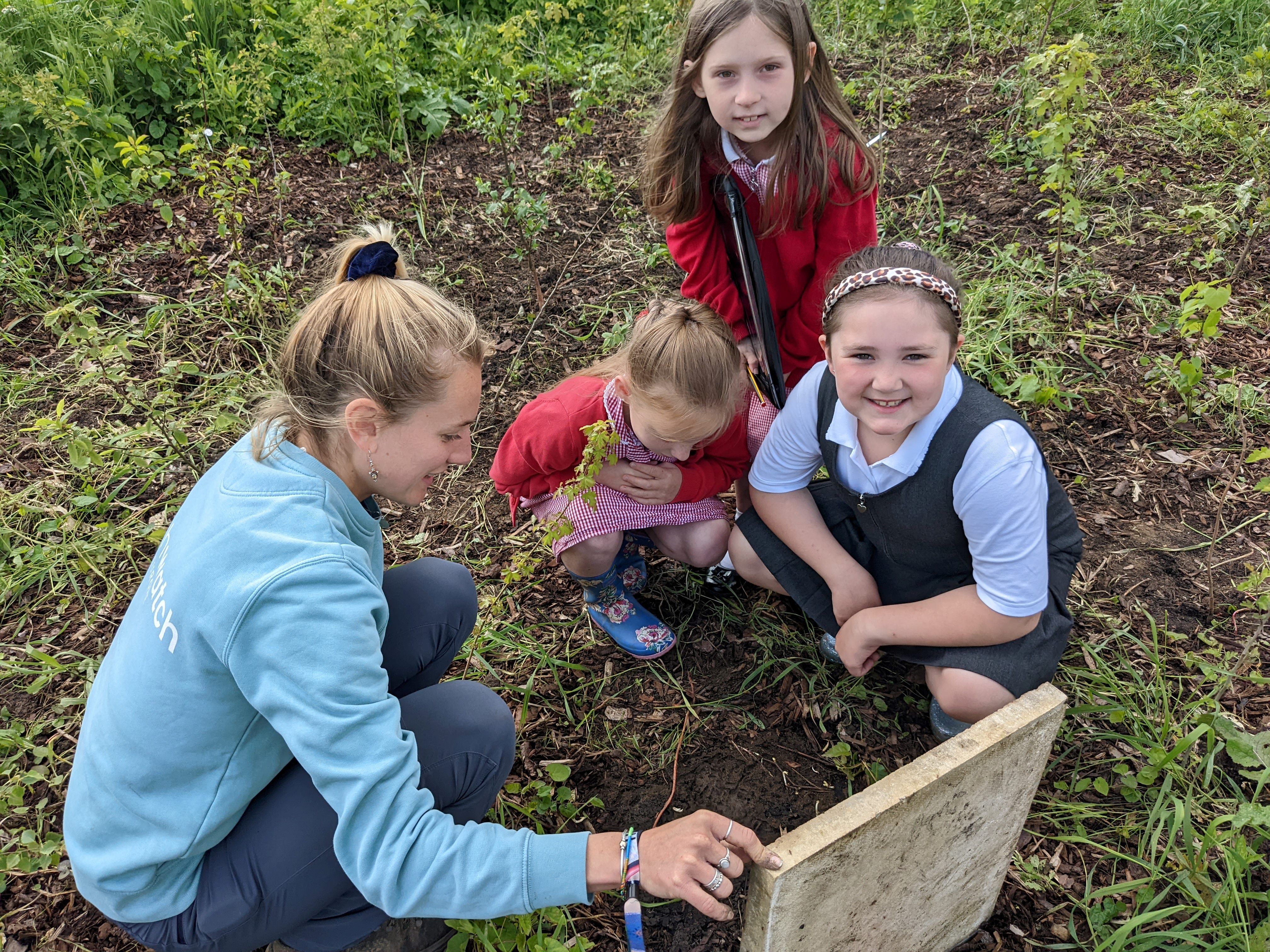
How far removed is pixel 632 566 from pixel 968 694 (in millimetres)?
998

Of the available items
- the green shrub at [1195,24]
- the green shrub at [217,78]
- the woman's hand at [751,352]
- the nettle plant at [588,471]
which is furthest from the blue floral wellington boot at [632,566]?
the green shrub at [1195,24]

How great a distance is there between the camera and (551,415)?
2.29 meters

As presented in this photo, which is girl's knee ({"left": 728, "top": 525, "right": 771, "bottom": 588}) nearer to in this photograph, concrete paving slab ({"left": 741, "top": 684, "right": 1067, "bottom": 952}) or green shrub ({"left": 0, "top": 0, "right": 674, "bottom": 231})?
concrete paving slab ({"left": 741, "top": 684, "right": 1067, "bottom": 952})

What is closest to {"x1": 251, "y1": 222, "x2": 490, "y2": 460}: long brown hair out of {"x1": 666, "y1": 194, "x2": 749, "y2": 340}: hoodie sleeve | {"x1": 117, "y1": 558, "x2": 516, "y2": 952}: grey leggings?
{"x1": 117, "y1": 558, "x2": 516, "y2": 952}: grey leggings

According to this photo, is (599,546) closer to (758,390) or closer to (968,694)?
(758,390)

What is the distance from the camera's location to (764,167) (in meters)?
2.52

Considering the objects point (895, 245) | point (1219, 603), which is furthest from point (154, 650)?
point (1219, 603)

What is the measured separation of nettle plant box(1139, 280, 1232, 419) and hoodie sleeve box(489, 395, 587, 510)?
170 centimetres

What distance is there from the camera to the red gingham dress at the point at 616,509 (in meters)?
2.32

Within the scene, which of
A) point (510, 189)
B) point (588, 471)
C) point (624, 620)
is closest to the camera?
point (588, 471)

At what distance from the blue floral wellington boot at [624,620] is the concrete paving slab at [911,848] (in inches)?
38.4

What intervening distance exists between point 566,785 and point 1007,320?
2354 millimetres

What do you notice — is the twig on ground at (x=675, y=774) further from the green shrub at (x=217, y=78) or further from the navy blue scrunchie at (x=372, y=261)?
the green shrub at (x=217, y=78)

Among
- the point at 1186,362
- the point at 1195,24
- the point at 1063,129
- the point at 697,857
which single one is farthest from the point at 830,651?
the point at 1195,24
